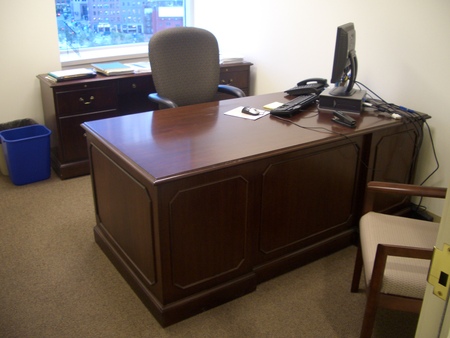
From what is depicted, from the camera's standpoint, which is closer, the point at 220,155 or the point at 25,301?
the point at 220,155

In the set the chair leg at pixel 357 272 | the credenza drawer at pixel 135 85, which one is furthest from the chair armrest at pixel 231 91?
the chair leg at pixel 357 272

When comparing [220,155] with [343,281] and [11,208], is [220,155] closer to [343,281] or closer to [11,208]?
[343,281]

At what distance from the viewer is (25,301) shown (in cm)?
207

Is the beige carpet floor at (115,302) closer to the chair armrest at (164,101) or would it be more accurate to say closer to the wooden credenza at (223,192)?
the wooden credenza at (223,192)

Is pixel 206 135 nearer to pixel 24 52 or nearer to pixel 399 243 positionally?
pixel 399 243

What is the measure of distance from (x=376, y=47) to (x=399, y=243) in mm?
1494

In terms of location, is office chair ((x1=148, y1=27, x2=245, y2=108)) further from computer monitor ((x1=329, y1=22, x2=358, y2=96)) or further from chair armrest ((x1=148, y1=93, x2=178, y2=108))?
computer monitor ((x1=329, y1=22, x2=358, y2=96))

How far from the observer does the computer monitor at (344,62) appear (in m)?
2.37

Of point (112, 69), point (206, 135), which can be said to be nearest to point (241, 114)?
point (206, 135)

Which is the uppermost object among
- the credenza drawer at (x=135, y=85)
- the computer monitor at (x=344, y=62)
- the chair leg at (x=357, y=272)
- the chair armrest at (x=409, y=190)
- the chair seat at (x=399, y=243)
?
the computer monitor at (x=344, y=62)

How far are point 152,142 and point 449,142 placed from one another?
1688 mm

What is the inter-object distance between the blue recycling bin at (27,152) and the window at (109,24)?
2.42 ft

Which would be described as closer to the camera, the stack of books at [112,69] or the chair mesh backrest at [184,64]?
the chair mesh backrest at [184,64]

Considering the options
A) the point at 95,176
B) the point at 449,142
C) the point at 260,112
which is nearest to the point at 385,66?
the point at 449,142
